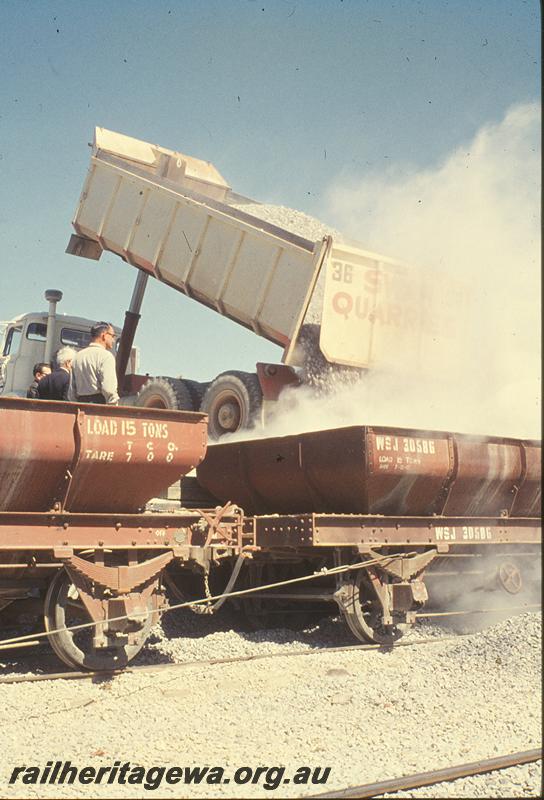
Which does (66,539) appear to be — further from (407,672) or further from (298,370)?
(298,370)

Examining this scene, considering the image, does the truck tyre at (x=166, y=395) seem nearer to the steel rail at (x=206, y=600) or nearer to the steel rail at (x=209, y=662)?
the steel rail at (x=206, y=600)

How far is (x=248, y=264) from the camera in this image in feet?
37.2

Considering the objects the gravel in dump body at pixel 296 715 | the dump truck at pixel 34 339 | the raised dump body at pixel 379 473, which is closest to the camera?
the gravel in dump body at pixel 296 715

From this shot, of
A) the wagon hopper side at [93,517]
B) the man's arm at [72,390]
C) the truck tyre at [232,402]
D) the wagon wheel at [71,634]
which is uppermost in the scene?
the truck tyre at [232,402]

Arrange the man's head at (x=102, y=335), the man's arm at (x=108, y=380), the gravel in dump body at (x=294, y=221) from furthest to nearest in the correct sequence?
the gravel in dump body at (x=294, y=221) → the man's head at (x=102, y=335) → the man's arm at (x=108, y=380)

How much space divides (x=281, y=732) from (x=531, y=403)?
6521 millimetres

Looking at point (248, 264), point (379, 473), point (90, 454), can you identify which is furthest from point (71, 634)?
point (248, 264)

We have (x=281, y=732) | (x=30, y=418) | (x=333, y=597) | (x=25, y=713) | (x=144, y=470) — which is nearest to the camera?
(x=281, y=732)

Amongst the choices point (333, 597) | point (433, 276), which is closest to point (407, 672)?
point (333, 597)

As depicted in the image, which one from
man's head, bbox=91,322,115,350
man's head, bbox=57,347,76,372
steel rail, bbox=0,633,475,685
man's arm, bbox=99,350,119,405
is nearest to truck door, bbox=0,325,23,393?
man's head, bbox=57,347,76,372

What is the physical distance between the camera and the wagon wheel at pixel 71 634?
764 centimetres

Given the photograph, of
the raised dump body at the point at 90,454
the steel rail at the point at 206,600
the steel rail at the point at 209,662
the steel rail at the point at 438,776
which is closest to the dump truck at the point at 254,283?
the steel rail at the point at 206,600

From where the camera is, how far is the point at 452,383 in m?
11.2

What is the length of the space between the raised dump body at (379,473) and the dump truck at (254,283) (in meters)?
1.16
